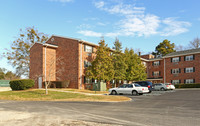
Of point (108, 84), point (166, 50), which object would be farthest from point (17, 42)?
point (166, 50)

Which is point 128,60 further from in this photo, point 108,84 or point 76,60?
point 76,60

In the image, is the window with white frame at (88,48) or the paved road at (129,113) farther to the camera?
the window with white frame at (88,48)

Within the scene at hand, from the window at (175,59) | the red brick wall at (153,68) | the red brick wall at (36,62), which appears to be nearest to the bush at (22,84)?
the red brick wall at (36,62)

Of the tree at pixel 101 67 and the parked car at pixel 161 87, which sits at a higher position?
the tree at pixel 101 67

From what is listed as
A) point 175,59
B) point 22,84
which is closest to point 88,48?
point 22,84

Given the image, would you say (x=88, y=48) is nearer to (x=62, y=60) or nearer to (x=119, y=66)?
(x=62, y=60)

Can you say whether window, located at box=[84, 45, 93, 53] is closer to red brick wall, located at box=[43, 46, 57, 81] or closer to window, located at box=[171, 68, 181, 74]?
red brick wall, located at box=[43, 46, 57, 81]

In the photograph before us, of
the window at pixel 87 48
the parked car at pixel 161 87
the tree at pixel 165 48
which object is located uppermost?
the tree at pixel 165 48

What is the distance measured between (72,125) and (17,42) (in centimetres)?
4171

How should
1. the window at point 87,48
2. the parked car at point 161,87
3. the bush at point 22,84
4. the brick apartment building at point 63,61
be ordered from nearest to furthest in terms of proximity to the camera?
the bush at point 22,84
the brick apartment building at point 63,61
the window at point 87,48
the parked car at point 161,87

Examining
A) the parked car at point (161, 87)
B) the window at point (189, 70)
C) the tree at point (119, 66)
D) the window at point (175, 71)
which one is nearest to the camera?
the parked car at point (161, 87)

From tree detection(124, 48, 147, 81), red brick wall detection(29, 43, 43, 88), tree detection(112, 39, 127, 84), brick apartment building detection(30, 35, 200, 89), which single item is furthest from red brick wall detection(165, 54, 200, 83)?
red brick wall detection(29, 43, 43, 88)

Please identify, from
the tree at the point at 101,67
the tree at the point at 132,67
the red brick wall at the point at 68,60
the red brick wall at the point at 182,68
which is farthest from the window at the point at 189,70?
the red brick wall at the point at 68,60

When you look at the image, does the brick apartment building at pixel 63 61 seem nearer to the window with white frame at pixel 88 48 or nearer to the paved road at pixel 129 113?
the window with white frame at pixel 88 48
